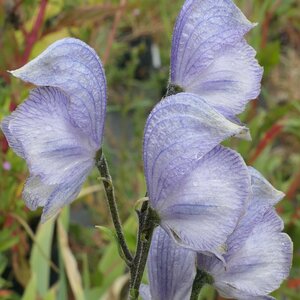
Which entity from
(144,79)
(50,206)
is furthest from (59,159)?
(144,79)

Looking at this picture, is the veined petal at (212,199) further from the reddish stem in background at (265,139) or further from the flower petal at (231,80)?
the reddish stem in background at (265,139)

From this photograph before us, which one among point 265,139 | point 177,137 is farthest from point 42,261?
point 177,137

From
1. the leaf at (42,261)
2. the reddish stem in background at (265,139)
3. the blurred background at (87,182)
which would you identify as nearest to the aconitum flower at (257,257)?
the blurred background at (87,182)

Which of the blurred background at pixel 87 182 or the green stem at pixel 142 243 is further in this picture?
the blurred background at pixel 87 182

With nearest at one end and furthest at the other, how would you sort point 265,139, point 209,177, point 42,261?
1. point 209,177
2. point 42,261
3. point 265,139

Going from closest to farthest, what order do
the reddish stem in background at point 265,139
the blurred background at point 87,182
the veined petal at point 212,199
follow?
the veined petal at point 212,199, the blurred background at point 87,182, the reddish stem in background at point 265,139

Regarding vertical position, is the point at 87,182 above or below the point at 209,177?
below

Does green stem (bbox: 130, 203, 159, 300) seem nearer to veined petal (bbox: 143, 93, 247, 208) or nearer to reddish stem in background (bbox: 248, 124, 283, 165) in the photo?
veined petal (bbox: 143, 93, 247, 208)

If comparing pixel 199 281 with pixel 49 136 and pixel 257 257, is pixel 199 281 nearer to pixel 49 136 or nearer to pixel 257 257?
pixel 257 257
